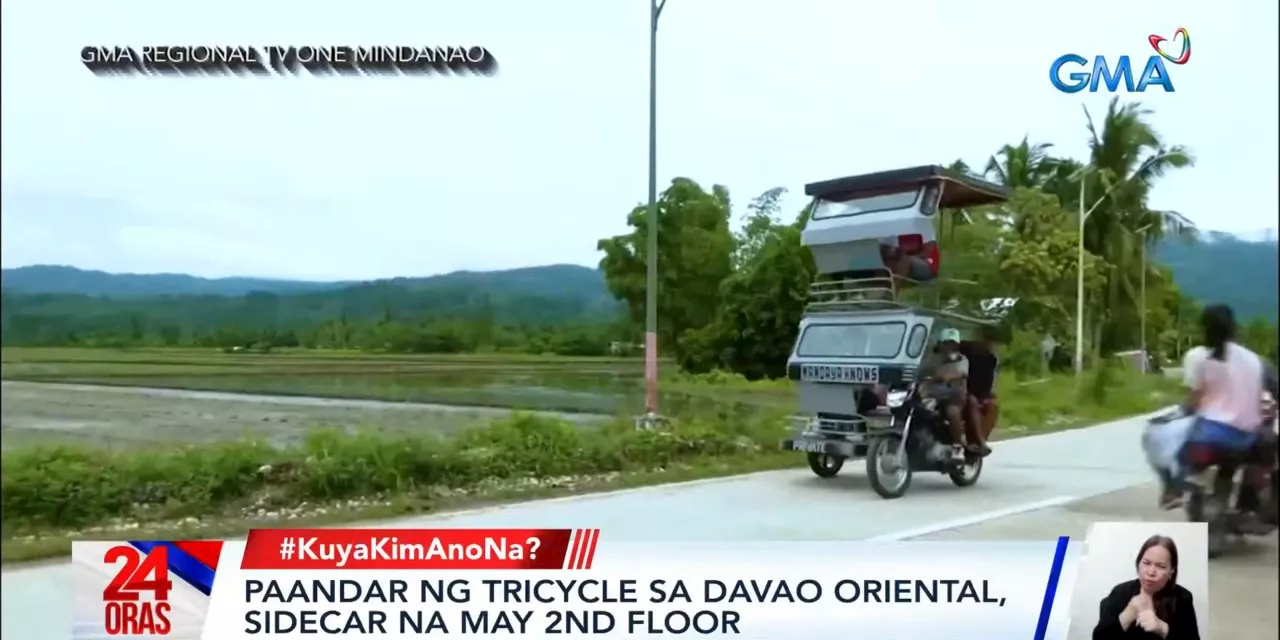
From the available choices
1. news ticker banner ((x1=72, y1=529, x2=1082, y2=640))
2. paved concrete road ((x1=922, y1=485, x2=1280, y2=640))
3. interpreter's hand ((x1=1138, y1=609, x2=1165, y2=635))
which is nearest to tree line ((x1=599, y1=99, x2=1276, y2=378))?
paved concrete road ((x1=922, y1=485, x2=1280, y2=640))

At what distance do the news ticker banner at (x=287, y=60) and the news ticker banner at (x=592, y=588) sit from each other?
108 centimetres

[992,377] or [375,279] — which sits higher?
[375,279]

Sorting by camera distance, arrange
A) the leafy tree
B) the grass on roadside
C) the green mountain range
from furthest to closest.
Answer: the leafy tree, the green mountain range, the grass on roadside

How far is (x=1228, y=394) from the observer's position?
94.8 inches

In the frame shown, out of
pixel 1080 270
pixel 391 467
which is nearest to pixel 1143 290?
pixel 1080 270

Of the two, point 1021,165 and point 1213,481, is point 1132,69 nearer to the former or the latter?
point 1021,165

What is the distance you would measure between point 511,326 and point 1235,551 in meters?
1.83

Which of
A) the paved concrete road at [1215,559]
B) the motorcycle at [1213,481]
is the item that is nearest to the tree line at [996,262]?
the motorcycle at [1213,481]

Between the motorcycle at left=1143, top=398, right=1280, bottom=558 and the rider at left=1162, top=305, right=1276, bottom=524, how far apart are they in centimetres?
2

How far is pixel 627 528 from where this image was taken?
246cm

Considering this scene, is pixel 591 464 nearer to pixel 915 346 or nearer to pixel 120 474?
pixel 915 346

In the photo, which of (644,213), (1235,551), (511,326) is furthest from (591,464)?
(1235,551)

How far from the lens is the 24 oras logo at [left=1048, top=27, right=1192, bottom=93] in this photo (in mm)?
2424

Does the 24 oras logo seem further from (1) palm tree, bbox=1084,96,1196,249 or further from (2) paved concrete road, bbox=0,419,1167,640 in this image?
(2) paved concrete road, bbox=0,419,1167,640
